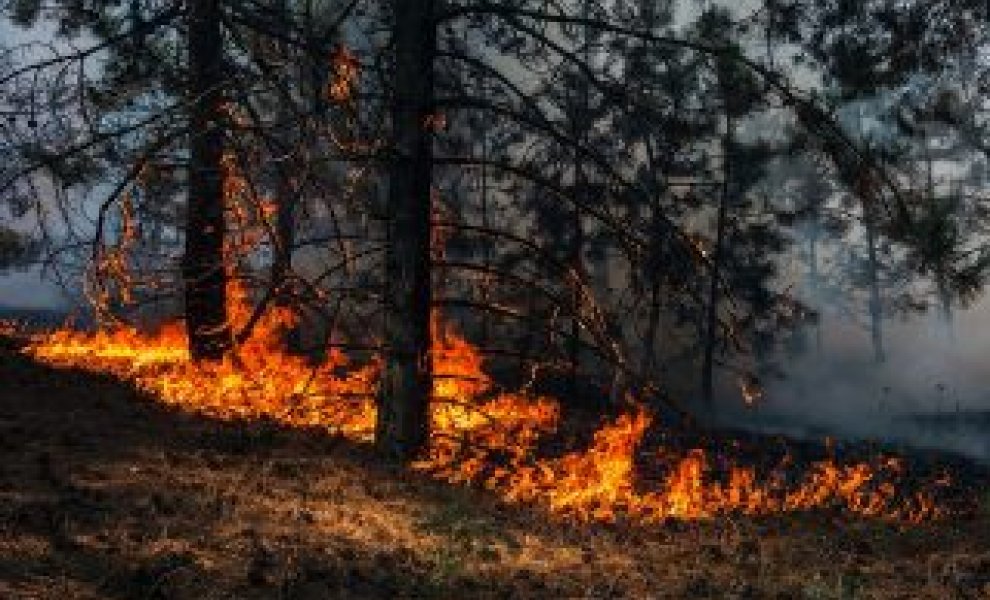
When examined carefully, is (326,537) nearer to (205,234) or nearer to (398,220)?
(398,220)

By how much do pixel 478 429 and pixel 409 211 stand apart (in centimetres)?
324

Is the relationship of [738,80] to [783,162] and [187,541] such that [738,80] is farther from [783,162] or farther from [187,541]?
[783,162]

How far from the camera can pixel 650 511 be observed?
9.95m

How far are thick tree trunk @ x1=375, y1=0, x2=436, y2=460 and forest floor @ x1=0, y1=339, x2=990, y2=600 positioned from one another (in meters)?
1.01

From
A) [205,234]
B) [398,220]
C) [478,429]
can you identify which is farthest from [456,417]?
[205,234]

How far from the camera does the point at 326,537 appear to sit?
7.59m

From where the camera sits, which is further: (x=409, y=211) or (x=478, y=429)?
(x=478, y=429)

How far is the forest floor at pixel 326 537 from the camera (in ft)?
20.7

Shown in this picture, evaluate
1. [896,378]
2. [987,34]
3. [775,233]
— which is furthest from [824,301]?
[987,34]

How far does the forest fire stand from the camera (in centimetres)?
1027

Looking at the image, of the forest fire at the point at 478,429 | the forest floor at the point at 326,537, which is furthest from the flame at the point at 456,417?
the forest floor at the point at 326,537

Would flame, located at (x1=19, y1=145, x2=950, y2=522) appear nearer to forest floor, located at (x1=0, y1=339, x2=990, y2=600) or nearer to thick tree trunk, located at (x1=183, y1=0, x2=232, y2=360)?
thick tree trunk, located at (x1=183, y1=0, x2=232, y2=360)

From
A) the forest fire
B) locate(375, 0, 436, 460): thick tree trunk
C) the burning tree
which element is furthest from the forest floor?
locate(375, 0, 436, 460): thick tree trunk

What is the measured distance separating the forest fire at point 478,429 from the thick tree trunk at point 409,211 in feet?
1.50
